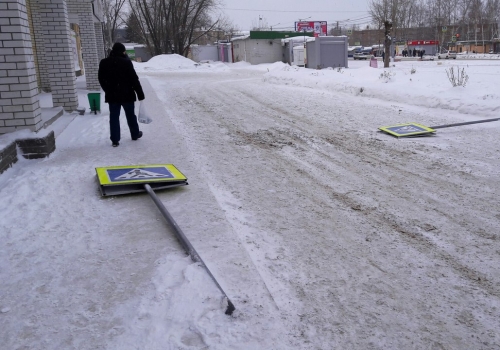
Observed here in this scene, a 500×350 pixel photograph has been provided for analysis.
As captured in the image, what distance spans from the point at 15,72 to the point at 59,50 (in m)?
4.74

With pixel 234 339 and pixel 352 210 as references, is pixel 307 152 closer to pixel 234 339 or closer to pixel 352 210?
pixel 352 210

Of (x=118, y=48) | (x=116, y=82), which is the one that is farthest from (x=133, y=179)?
(x=118, y=48)

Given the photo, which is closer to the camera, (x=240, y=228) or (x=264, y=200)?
(x=240, y=228)

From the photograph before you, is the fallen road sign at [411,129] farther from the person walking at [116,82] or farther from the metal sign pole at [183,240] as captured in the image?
the metal sign pole at [183,240]

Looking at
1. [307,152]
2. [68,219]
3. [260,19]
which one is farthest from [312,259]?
[260,19]

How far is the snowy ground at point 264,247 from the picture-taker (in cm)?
292

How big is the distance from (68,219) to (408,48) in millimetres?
72066

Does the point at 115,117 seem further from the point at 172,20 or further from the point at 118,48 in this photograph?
the point at 172,20

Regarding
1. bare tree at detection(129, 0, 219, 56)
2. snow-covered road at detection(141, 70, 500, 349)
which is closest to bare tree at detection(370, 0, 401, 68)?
bare tree at detection(129, 0, 219, 56)

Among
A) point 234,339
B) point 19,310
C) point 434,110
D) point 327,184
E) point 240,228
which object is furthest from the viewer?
point 434,110

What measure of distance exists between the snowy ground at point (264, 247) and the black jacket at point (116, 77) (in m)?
0.85

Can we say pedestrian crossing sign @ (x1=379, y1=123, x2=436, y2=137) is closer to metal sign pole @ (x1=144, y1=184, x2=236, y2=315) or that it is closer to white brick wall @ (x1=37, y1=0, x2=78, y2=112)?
metal sign pole @ (x1=144, y1=184, x2=236, y2=315)

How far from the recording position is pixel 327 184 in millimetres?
5852

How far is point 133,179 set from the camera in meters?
5.52
